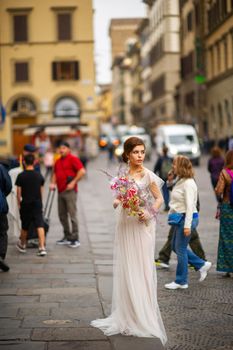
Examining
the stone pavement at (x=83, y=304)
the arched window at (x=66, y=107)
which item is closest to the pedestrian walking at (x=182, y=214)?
the stone pavement at (x=83, y=304)

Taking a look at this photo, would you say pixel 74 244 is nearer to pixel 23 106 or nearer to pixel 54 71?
pixel 23 106

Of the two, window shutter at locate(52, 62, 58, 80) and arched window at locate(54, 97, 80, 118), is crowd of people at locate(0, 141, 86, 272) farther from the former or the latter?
window shutter at locate(52, 62, 58, 80)

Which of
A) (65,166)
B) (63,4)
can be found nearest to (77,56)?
(63,4)

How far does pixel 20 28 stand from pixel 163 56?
96.2 ft

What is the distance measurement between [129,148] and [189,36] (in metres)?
59.0

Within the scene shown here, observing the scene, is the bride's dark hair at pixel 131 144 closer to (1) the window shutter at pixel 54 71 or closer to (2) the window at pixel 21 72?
(2) the window at pixel 21 72

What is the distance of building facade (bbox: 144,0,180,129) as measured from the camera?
7756 cm

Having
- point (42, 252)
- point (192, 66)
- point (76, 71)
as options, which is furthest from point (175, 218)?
point (192, 66)

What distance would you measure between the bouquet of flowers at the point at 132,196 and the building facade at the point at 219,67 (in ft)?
133

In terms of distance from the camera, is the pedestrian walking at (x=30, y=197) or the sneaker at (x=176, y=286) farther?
the pedestrian walking at (x=30, y=197)

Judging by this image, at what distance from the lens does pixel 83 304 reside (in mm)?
8812

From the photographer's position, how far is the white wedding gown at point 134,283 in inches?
290

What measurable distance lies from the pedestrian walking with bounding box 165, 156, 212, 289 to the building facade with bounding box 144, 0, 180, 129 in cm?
6192

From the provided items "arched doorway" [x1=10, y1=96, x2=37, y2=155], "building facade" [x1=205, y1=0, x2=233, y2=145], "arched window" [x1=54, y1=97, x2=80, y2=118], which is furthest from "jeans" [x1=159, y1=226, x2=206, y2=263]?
"arched doorway" [x1=10, y1=96, x2=37, y2=155]
